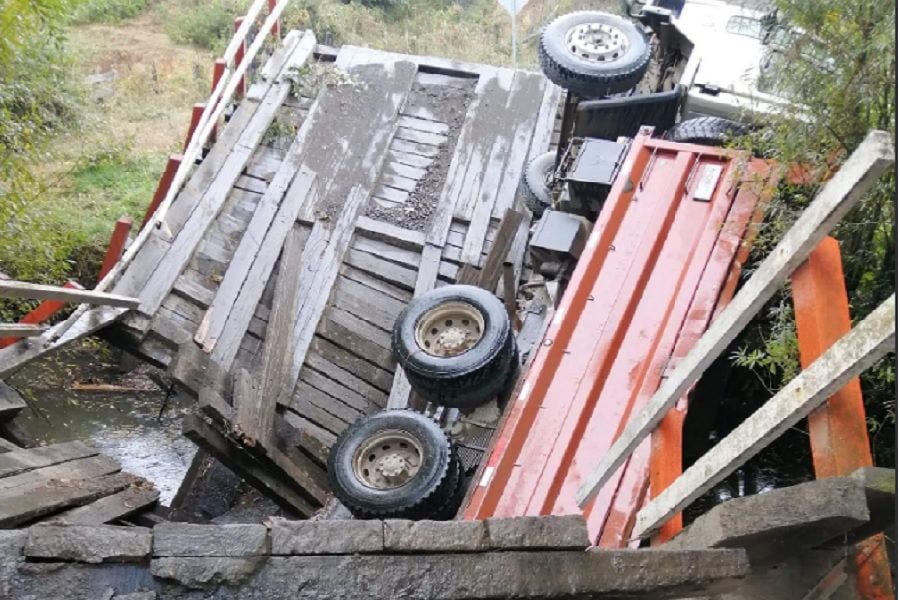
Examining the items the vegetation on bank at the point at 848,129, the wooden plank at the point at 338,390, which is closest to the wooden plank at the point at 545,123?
the wooden plank at the point at 338,390

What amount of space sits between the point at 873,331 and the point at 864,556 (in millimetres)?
965

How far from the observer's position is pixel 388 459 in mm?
5129

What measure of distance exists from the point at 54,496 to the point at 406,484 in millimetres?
1996

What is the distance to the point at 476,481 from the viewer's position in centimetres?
403

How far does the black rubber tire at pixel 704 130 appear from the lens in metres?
5.28

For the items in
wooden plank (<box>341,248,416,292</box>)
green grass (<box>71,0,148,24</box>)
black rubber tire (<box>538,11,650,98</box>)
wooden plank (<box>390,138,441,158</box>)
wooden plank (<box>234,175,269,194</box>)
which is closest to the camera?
black rubber tire (<box>538,11,650,98</box>)

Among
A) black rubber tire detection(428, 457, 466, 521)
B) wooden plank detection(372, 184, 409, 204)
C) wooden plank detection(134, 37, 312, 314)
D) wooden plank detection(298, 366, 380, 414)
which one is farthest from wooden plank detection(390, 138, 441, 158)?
black rubber tire detection(428, 457, 466, 521)

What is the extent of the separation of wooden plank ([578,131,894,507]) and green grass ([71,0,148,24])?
14.8 metres

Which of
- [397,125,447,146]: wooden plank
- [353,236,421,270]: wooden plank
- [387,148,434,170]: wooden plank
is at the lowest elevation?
[353,236,421,270]: wooden plank

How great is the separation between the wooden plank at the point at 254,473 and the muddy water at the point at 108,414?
6.39ft

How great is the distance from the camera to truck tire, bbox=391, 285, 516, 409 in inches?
196

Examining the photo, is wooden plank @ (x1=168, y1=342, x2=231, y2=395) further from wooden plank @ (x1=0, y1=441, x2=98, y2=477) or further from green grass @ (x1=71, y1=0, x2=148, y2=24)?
green grass @ (x1=71, y1=0, x2=148, y2=24)

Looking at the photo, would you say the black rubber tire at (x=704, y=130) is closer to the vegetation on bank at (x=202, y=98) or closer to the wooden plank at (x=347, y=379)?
the vegetation on bank at (x=202, y=98)

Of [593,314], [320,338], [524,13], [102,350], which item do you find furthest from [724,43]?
[524,13]
